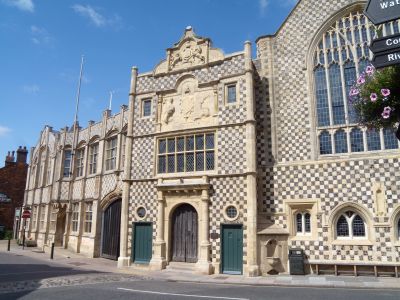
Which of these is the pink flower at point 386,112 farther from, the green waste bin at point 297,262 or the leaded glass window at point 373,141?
the leaded glass window at point 373,141

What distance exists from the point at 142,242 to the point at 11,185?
91.6 ft

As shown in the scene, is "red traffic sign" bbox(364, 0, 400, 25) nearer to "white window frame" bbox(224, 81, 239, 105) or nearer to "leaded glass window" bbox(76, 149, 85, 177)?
"white window frame" bbox(224, 81, 239, 105)

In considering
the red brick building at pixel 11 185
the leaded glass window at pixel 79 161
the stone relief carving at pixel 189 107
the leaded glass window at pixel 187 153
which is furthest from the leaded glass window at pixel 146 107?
the red brick building at pixel 11 185

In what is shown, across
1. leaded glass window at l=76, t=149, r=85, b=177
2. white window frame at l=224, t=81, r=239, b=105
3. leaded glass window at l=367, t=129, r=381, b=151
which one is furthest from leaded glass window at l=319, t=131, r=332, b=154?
leaded glass window at l=76, t=149, r=85, b=177

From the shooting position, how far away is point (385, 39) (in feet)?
15.0

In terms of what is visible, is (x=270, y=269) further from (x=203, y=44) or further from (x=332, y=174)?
(x=203, y=44)

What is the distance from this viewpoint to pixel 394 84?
18.5 feet

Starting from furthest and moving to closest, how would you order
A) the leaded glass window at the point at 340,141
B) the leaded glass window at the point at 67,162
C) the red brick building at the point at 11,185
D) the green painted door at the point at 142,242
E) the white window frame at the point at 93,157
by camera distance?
the red brick building at the point at 11,185
the leaded glass window at the point at 67,162
the white window frame at the point at 93,157
the green painted door at the point at 142,242
the leaded glass window at the point at 340,141

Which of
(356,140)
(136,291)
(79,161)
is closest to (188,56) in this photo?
(356,140)

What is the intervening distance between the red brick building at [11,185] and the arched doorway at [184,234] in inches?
1133

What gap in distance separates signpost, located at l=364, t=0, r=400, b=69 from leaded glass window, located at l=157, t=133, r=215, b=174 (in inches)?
501

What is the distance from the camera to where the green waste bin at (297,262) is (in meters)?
14.4

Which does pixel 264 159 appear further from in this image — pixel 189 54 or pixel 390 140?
pixel 189 54

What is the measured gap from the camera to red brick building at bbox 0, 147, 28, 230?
37.2 meters
